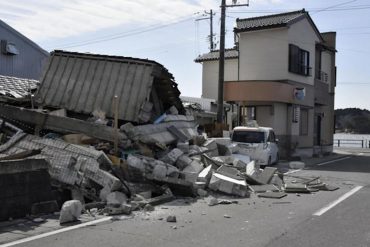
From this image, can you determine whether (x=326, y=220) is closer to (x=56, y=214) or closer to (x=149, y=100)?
(x=56, y=214)

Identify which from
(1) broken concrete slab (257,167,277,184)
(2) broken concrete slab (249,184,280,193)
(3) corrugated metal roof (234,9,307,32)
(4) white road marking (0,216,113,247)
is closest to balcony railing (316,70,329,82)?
(3) corrugated metal roof (234,9,307,32)

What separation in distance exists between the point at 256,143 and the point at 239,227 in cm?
1365

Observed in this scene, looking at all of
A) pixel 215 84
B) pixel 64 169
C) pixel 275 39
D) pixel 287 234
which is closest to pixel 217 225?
pixel 287 234

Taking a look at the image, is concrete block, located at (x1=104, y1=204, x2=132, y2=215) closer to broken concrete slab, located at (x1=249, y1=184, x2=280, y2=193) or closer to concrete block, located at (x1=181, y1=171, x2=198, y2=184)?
concrete block, located at (x1=181, y1=171, x2=198, y2=184)

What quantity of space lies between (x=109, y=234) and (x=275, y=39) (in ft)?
85.5

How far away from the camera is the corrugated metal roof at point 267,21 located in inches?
1251

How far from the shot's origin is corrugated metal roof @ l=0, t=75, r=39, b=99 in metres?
17.4

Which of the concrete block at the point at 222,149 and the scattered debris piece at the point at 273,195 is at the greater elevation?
the concrete block at the point at 222,149

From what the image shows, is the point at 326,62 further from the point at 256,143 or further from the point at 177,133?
the point at 177,133

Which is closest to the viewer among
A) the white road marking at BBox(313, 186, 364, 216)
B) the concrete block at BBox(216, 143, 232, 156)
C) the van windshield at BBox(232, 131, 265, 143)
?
the white road marking at BBox(313, 186, 364, 216)

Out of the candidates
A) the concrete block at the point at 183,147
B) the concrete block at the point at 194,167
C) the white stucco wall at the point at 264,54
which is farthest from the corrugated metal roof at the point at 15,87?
Answer: the white stucco wall at the point at 264,54

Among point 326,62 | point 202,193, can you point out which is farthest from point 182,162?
point 326,62

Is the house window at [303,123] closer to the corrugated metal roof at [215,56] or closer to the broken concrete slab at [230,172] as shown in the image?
Answer: the corrugated metal roof at [215,56]

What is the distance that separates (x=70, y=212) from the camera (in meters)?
8.99
